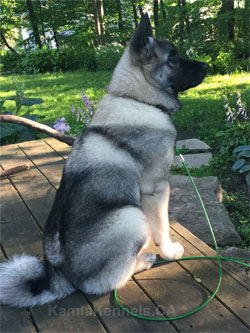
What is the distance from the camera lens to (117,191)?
203 cm

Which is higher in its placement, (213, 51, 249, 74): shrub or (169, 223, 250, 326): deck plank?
(213, 51, 249, 74): shrub

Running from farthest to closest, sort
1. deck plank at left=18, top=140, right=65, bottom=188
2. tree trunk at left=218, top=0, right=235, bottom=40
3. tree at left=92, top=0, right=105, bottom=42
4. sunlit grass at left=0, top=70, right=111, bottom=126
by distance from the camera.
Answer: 1. tree at left=92, top=0, right=105, bottom=42
2. tree trunk at left=218, top=0, right=235, bottom=40
3. sunlit grass at left=0, top=70, right=111, bottom=126
4. deck plank at left=18, top=140, right=65, bottom=188

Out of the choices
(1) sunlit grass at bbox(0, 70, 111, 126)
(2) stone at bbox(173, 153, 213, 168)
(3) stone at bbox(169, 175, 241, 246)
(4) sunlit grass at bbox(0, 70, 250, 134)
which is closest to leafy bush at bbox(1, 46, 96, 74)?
(1) sunlit grass at bbox(0, 70, 111, 126)

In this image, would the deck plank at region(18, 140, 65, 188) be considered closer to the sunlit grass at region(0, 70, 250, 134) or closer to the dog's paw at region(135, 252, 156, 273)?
the sunlit grass at region(0, 70, 250, 134)

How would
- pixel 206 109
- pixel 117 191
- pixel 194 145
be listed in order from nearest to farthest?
pixel 117 191 → pixel 194 145 → pixel 206 109

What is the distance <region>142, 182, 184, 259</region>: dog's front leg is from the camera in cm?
221

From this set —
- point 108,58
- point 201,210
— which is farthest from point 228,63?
point 201,210

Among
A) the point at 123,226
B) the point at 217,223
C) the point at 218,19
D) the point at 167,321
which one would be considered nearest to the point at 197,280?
the point at 167,321

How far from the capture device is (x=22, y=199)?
314 centimetres

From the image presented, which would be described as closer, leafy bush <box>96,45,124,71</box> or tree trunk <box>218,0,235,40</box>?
tree trunk <box>218,0,235,40</box>

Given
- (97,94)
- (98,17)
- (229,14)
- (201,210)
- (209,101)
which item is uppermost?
(98,17)

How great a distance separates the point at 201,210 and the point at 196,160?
1238 mm

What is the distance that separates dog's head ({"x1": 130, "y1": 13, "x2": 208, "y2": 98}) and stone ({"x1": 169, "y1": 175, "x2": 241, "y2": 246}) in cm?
115

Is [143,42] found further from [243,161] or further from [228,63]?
[228,63]
